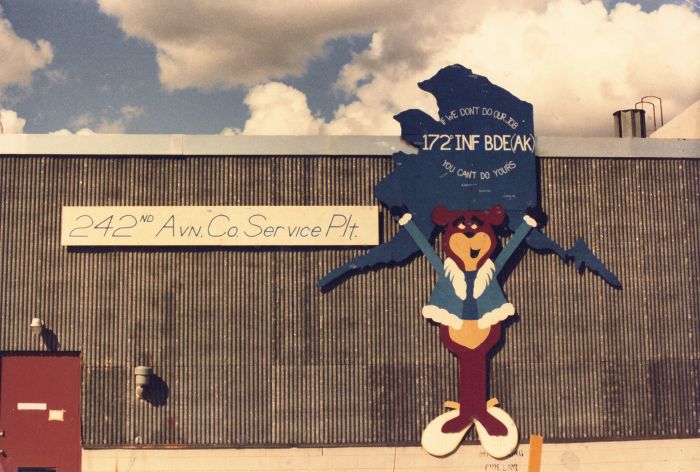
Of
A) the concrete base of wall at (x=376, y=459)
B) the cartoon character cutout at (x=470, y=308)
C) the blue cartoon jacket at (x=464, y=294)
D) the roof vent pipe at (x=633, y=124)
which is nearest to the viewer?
the concrete base of wall at (x=376, y=459)

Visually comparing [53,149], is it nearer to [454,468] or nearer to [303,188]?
[303,188]

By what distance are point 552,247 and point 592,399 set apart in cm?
455

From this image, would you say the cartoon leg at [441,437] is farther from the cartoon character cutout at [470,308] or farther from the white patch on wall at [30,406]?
the white patch on wall at [30,406]

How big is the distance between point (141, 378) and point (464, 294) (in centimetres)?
932

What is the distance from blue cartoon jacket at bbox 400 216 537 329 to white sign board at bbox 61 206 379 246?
213cm

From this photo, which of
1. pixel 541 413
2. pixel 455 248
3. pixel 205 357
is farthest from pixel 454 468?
pixel 205 357

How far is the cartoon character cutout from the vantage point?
50.6 feet

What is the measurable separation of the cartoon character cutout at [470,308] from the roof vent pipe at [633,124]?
5.28 metres

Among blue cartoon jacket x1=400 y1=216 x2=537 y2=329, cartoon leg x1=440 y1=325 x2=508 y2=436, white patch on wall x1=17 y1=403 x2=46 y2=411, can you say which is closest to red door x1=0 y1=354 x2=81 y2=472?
white patch on wall x1=17 y1=403 x2=46 y2=411

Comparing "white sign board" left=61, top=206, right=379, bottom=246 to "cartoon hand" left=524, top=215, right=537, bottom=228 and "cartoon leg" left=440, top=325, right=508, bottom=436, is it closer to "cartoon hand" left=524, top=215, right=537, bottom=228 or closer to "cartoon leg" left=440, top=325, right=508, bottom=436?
"cartoon leg" left=440, top=325, right=508, bottom=436

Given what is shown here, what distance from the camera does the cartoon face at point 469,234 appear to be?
15.7m

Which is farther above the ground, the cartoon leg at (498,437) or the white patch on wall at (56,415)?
the white patch on wall at (56,415)

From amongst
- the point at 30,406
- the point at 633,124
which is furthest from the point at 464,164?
the point at 30,406

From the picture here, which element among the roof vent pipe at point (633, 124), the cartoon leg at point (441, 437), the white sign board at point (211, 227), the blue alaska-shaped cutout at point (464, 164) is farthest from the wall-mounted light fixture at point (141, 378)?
the roof vent pipe at point (633, 124)
